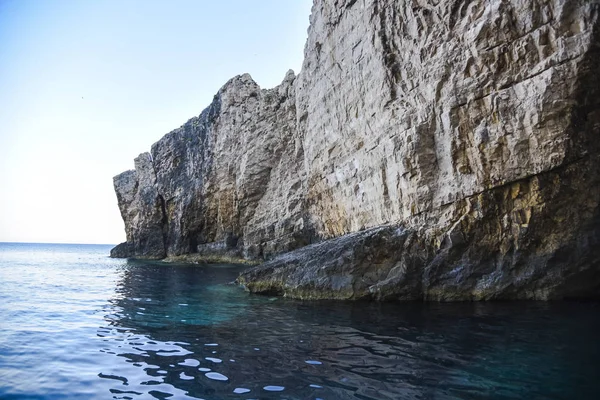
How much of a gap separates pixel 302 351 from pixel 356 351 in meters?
1.06

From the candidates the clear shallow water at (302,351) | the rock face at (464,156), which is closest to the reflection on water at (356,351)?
the clear shallow water at (302,351)

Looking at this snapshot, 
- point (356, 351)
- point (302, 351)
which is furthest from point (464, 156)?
point (302, 351)

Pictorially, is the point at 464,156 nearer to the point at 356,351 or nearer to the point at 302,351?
the point at 356,351

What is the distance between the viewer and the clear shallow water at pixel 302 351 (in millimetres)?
5555

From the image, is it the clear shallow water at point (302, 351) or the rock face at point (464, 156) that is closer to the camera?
the clear shallow water at point (302, 351)

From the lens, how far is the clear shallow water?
5555 mm

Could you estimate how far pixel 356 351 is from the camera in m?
7.51

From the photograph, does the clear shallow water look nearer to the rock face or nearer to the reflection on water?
the reflection on water

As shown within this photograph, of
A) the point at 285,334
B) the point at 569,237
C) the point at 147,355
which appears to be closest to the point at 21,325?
the point at 147,355

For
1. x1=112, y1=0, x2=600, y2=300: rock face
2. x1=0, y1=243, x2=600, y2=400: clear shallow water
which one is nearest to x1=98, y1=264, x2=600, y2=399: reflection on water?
x1=0, y1=243, x2=600, y2=400: clear shallow water

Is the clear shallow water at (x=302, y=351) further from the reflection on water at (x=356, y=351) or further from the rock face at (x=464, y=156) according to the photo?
the rock face at (x=464, y=156)

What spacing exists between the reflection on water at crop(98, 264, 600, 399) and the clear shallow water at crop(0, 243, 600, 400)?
0.09 ft

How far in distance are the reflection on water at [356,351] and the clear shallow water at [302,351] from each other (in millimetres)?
28

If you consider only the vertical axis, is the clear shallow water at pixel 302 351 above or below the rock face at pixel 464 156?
below
